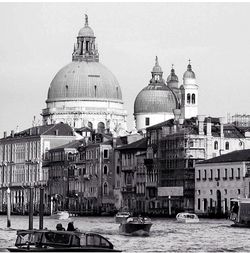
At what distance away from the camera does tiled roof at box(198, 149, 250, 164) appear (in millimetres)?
109812

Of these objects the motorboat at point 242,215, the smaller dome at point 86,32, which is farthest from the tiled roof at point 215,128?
the smaller dome at point 86,32

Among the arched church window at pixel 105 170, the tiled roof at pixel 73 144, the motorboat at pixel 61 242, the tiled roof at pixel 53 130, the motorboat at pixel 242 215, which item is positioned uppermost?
the tiled roof at pixel 53 130

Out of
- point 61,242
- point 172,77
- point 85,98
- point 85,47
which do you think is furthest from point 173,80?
Answer: point 61,242

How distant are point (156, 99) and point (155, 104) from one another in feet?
2.31

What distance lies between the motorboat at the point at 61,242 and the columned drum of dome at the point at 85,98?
117 meters

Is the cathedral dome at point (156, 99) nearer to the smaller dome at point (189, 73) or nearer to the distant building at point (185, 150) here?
the smaller dome at point (189, 73)

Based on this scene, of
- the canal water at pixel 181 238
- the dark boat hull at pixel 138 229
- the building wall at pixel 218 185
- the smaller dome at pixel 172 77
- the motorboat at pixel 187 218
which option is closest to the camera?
the canal water at pixel 181 238

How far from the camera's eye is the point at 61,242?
55.5m

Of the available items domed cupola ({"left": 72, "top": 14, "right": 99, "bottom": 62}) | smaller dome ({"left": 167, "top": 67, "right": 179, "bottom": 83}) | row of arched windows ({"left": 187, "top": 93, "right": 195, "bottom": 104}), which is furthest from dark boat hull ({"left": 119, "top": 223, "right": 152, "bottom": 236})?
smaller dome ({"left": 167, "top": 67, "right": 179, "bottom": 83})

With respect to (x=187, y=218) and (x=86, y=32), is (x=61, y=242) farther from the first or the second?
(x=86, y=32)

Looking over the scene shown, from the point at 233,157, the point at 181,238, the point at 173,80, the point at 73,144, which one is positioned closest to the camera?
the point at 181,238

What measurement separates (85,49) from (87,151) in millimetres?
42183

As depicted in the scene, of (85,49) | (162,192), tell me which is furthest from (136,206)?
(85,49)

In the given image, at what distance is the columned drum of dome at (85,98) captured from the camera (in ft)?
574
